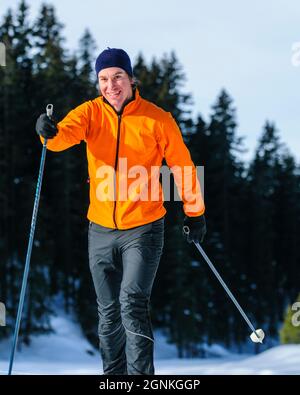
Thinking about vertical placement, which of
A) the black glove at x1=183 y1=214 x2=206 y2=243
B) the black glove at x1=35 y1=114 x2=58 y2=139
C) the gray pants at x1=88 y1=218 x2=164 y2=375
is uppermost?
the black glove at x1=35 y1=114 x2=58 y2=139

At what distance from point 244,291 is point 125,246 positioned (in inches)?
1963

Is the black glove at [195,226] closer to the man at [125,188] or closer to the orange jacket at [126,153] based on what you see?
the man at [125,188]

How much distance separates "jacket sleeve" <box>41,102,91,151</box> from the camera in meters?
5.59

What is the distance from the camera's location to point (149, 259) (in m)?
5.61

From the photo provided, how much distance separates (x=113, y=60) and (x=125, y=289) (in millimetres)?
1707

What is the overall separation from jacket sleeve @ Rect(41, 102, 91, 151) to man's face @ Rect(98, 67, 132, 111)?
189mm

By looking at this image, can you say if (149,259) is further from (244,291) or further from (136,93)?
(244,291)

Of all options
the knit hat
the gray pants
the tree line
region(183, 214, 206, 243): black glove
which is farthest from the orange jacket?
the tree line

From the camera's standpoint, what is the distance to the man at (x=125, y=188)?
5555 mm

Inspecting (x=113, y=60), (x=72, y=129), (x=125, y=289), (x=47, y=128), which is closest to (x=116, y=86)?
(x=113, y=60)

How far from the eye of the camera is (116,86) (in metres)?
5.72

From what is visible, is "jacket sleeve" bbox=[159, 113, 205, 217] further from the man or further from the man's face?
the man's face

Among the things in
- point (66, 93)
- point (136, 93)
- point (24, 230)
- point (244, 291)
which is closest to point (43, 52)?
point (66, 93)

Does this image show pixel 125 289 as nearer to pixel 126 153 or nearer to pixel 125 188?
pixel 125 188
